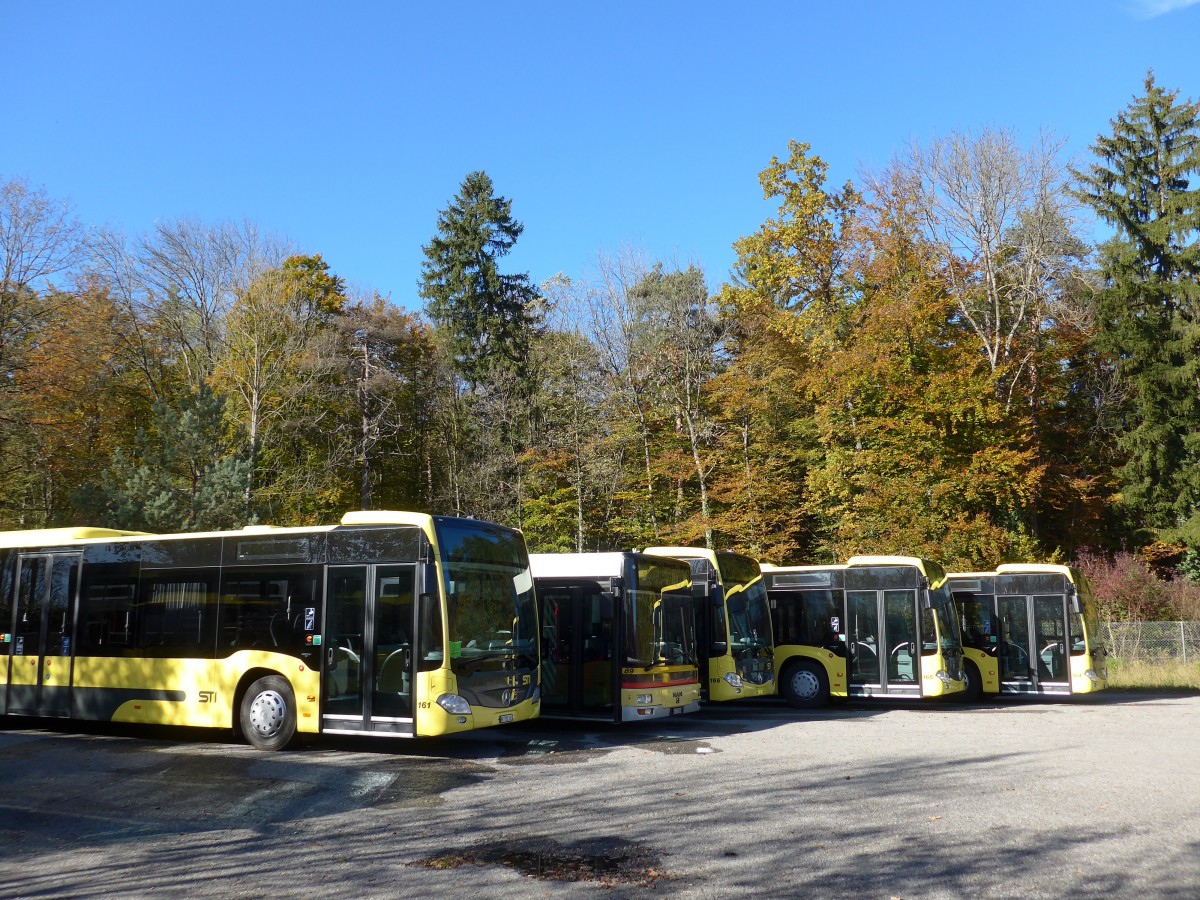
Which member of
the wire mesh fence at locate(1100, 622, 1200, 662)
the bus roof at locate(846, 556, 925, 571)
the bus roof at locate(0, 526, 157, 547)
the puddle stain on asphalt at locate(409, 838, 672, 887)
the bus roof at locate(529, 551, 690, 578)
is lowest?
the puddle stain on asphalt at locate(409, 838, 672, 887)

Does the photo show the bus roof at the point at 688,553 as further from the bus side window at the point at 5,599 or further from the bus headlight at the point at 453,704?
the bus side window at the point at 5,599

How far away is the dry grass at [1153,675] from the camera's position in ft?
83.7

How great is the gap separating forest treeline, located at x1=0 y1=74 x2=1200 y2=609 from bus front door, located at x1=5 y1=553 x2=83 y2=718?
12.2m

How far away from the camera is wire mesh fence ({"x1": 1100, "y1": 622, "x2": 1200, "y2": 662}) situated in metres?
27.8

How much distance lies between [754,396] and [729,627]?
1804 centimetres

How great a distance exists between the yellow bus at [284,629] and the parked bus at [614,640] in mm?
2004

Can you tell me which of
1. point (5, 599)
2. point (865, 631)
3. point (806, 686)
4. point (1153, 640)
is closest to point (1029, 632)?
point (865, 631)

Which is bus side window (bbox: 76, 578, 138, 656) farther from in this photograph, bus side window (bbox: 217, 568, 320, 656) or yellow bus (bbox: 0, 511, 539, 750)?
bus side window (bbox: 217, 568, 320, 656)

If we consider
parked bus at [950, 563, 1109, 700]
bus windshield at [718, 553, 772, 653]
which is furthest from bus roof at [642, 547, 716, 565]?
parked bus at [950, 563, 1109, 700]

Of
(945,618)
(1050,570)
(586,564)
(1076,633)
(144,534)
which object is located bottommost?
(1076,633)

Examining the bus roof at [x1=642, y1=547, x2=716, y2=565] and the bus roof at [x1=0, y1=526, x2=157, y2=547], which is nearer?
the bus roof at [x1=0, y1=526, x2=157, y2=547]

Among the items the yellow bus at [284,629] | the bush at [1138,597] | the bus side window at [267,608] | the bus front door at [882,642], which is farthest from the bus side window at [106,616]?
the bush at [1138,597]

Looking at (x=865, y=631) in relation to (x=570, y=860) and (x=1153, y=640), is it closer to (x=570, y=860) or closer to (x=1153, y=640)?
(x=1153, y=640)

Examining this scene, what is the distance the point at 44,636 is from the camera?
599 inches
